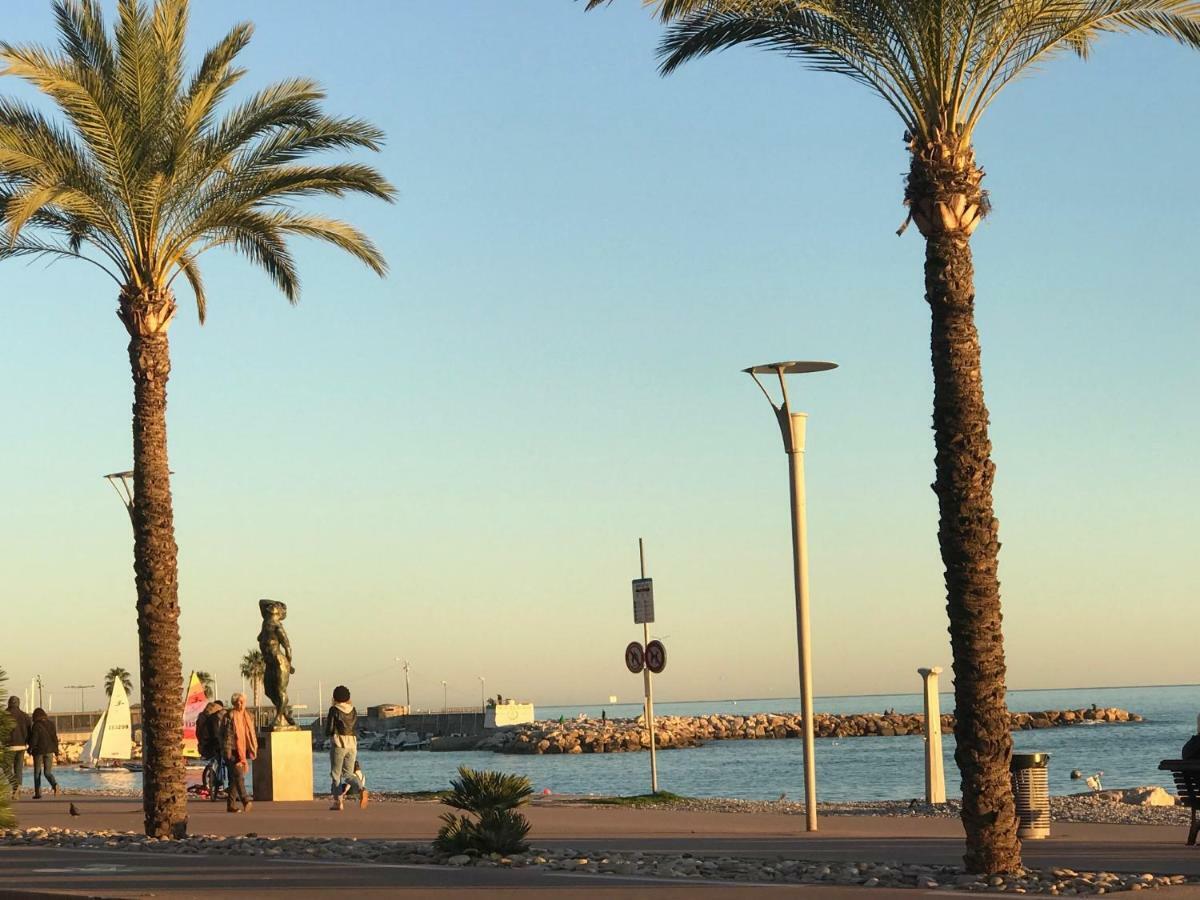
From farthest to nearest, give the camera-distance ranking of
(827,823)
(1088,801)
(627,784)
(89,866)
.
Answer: (627,784) < (1088,801) < (827,823) < (89,866)

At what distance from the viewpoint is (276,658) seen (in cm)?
2662

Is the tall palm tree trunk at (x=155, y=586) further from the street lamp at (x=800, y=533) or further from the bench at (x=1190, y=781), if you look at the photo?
the bench at (x=1190, y=781)

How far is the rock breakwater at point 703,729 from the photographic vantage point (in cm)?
10669

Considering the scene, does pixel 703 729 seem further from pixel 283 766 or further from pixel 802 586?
pixel 802 586

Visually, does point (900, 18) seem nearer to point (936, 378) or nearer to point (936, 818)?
point (936, 378)

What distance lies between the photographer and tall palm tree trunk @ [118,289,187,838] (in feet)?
60.5

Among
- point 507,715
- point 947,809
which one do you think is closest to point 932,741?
point 947,809

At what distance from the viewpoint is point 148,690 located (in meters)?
18.7

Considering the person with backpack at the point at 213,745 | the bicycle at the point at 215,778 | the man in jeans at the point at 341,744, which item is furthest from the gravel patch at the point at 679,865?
the bicycle at the point at 215,778

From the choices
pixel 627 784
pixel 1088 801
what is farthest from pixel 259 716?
pixel 1088 801

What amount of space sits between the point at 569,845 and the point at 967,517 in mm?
5842

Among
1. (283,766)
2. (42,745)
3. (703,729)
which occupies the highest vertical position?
(42,745)

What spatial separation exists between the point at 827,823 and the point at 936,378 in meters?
8.01

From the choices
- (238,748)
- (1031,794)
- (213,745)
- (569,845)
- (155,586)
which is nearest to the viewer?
(1031,794)
